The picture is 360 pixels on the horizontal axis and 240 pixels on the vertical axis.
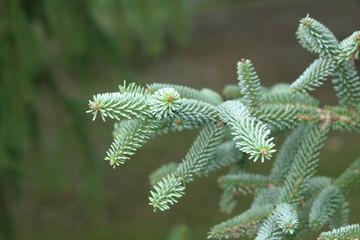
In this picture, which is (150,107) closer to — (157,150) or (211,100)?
(211,100)

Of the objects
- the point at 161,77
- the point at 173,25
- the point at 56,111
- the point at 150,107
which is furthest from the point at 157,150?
the point at 150,107

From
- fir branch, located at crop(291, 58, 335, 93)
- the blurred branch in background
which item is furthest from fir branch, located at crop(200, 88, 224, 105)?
the blurred branch in background

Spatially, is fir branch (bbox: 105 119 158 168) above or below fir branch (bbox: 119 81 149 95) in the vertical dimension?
below

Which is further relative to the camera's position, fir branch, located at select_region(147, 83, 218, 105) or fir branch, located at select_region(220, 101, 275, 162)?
fir branch, located at select_region(147, 83, 218, 105)

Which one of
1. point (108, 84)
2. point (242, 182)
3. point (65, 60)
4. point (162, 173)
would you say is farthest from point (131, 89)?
point (65, 60)

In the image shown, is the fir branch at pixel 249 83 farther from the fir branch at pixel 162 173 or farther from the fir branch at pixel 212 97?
the fir branch at pixel 162 173

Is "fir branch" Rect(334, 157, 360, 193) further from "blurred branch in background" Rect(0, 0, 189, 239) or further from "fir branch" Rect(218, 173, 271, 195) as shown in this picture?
"blurred branch in background" Rect(0, 0, 189, 239)

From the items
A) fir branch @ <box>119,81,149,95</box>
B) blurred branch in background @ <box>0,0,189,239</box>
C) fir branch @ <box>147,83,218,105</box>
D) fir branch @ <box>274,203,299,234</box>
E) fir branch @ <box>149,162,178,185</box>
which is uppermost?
blurred branch in background @ <box>0,0,189,239</box>
